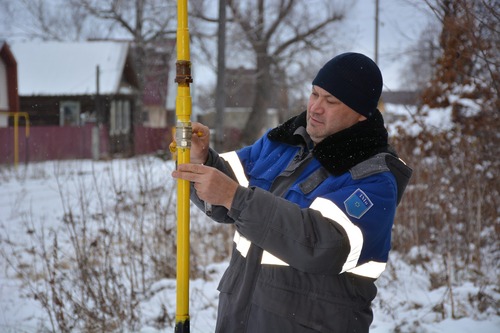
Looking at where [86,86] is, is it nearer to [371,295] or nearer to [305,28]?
[305,28]

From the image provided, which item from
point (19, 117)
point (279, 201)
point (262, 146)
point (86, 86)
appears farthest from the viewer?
point (86, 86)

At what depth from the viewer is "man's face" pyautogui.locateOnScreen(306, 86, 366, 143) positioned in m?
2.14

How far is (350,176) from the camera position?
1.98m

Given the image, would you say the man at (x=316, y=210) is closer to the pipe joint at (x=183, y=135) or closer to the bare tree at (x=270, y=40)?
the pipe joint at (x=183, y=135)

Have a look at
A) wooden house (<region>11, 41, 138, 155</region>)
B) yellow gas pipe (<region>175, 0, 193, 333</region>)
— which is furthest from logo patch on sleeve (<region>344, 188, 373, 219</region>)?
wooden house (<region>11, 41, 138, 155</region>)

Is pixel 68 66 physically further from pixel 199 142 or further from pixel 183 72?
pixel 183 72

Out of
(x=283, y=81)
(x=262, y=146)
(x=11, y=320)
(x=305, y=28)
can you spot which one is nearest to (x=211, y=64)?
(x=283, y=81)

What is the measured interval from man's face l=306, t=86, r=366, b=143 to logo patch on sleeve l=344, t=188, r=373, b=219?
13.9 inches

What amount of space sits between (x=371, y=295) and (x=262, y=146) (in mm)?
806

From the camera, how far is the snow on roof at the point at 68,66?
21098 millimetres

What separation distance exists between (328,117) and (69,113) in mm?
18598

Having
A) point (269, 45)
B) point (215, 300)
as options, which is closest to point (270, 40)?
point (269, 45)

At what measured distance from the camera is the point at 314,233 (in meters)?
1.82

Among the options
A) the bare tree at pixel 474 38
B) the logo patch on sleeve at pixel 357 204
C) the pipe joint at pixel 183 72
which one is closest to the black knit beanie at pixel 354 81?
the logo patch on sleeve at pixel 357 204
